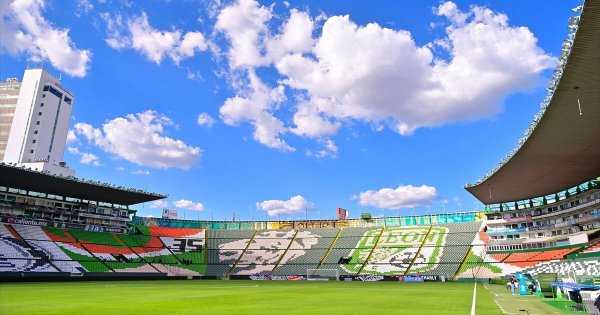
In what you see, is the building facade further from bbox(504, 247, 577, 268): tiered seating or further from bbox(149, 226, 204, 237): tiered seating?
bbox(504, 247, 577, 268): tiered seating

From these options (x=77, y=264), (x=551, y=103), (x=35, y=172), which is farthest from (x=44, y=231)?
(x=551, y=103)

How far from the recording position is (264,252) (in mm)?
84312

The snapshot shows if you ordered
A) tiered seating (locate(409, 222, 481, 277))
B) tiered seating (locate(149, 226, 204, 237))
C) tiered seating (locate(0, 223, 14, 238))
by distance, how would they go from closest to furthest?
tiered seating (locate(0, 223, 14, 238))
tiered seating (locate(409, 222, 481, 277))
tiered seating (locate(149, 226, 204, 237))

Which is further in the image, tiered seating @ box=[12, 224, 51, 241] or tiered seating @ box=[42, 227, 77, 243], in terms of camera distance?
tiered seating @ box=[42, 227, 77, 243]

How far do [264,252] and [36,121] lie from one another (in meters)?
70.0

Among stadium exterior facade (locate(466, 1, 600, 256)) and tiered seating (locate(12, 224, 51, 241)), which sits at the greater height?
stadium exterior facade (locate(466, 1, 600, 256))

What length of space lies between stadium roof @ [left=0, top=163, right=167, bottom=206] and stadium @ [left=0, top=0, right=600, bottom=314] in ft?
0.78

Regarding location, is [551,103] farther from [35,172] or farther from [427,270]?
[35,172]

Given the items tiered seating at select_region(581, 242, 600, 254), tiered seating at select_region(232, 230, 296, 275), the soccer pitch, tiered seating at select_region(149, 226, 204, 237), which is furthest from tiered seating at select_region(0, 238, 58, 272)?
tiered seating at select_region(581, 242, 600, 254)

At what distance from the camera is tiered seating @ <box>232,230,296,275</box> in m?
79.8

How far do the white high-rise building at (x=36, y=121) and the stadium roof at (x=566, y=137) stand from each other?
98133 mm

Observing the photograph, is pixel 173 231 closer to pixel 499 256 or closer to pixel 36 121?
pixel 36 121

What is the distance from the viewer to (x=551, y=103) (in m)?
29.6

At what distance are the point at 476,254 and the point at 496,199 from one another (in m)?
10.5
